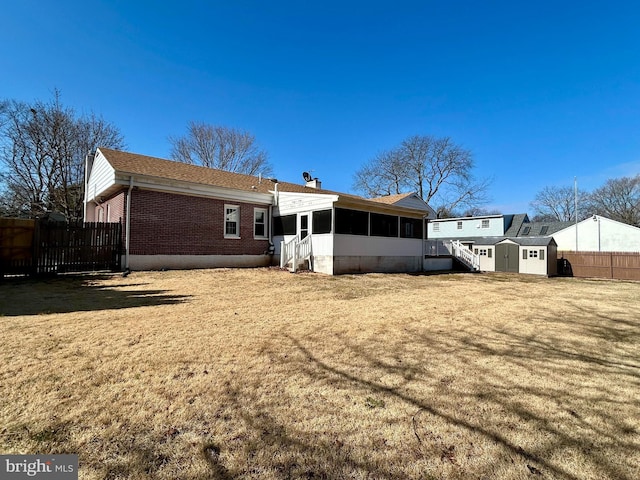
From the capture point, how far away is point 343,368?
10.5ft

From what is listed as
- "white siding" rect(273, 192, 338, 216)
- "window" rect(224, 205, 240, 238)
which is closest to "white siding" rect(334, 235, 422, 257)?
"white siding" rect(273, 192, 338, 216)

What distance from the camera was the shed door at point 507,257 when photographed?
20891mm

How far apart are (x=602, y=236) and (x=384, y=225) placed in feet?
75.8

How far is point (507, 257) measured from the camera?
2130 centimetres

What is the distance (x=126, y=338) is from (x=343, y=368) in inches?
112

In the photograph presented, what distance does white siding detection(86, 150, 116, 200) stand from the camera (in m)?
12.2

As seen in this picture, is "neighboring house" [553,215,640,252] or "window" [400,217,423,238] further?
Answer: "neighboring house" [553,215,640,252]

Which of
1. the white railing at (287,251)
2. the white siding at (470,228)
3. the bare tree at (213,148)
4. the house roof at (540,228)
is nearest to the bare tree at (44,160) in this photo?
the bare tree at (213,148)

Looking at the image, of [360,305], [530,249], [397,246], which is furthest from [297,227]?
[530,249]

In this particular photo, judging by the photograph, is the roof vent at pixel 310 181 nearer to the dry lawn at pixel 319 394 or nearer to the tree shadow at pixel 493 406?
the dry lawn at pixel 319 394

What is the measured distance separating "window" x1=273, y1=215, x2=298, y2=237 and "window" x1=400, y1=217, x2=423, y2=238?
17.8ft

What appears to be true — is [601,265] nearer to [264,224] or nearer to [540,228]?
[540,228]

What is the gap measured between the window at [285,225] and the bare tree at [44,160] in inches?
700

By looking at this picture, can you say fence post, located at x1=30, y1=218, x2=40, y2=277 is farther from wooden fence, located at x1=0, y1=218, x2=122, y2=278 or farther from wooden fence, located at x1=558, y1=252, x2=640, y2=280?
wooden fence, located at x1=558, y1=252, x2=640, y2=280
